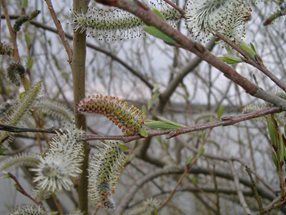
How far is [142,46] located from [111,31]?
428 cm

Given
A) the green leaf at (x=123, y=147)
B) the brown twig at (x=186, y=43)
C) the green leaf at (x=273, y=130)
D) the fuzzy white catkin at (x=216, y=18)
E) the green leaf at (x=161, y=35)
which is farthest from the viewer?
the green leaf at (x=273, y=130)

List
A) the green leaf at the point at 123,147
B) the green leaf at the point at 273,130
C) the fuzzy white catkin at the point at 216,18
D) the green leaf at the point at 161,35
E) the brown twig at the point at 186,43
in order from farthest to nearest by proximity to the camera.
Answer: the green leaf at the point at 273,130 → the green leaf at the point at 123,147 → the fuzzy white catkin at the point at 216,18 → the green leaf at the point at 161,35 → the brown twig at the point at 186,43

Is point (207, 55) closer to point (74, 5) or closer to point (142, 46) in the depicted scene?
point (74, 5)

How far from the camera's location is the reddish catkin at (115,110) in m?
0.86

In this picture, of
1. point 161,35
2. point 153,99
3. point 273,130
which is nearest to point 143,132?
point 161,35

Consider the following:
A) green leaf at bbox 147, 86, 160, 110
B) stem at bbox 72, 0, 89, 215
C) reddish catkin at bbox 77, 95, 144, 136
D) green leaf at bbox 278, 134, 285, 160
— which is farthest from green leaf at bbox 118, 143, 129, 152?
green leaf at bbox 147, 86, 160, 110

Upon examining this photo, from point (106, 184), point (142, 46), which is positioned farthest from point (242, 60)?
point (142, 46)

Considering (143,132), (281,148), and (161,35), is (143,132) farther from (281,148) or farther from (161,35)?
(281,148)

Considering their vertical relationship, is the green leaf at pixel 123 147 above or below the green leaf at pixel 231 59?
below

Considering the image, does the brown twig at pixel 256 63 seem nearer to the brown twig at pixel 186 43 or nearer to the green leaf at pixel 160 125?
the brown twig at pixel 186 43

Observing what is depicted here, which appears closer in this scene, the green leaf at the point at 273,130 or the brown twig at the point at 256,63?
the brown twig at the point at 256,63

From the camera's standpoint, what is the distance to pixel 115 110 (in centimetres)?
87

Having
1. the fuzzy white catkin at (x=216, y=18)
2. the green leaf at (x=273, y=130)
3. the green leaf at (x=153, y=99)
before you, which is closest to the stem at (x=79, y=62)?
the fuzzy white catkin at (x=216, y=18)

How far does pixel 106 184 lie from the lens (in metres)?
0.92
